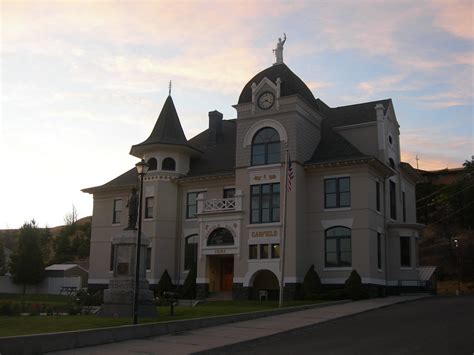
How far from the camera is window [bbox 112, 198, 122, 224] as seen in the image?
43.8 meters

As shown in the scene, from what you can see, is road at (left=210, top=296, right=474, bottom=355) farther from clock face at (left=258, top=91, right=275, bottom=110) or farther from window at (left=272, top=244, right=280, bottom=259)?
clock face at (left=258, top=91, right=275, bottom=110)

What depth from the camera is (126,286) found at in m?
21.7

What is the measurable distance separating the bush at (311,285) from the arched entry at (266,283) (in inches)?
119

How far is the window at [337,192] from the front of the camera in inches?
1347

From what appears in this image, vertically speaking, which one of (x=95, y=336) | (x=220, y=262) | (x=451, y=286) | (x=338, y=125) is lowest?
(x=95, y=336)

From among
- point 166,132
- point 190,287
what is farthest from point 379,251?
point 166,132

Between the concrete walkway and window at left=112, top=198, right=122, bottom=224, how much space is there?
22.8 metres

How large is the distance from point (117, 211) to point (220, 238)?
11073 millimetres

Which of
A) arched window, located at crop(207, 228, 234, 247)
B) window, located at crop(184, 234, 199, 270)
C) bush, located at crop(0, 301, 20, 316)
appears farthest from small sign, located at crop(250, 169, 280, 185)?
bush, located at crop(0, 301, 20, 316)

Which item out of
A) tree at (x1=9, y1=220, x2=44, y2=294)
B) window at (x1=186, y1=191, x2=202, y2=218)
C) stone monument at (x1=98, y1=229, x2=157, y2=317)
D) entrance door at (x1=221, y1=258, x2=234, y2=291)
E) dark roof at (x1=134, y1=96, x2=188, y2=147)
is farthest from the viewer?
tree at (x1=9, y1=220, x2=44, y2=294)

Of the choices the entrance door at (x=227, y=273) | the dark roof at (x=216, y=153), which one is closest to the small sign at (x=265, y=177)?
the dark roof at (x=216, y=153)

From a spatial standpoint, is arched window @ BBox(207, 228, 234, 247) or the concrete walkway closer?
the concrete walkway

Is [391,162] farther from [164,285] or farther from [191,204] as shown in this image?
[164,285]

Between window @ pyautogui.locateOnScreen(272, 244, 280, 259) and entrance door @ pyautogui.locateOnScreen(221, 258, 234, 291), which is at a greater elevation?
window @ pyautogui.locateOnScreen(272, 244, 280, 259)
